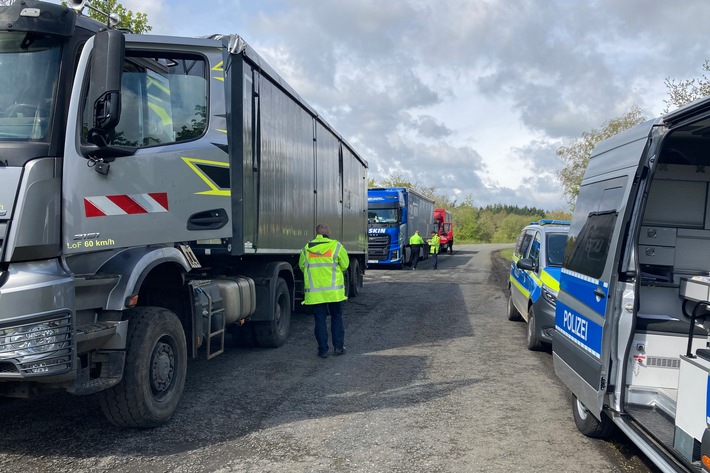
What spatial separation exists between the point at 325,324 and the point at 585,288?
147 inches

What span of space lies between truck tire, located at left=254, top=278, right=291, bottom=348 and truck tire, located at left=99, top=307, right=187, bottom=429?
272 centimetres

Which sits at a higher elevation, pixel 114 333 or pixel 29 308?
pixel 29 308

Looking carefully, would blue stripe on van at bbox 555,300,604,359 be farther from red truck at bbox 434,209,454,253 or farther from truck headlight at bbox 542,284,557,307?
red truck at bbox 434,209,454,253

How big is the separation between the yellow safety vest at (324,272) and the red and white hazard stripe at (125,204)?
292 centimetres

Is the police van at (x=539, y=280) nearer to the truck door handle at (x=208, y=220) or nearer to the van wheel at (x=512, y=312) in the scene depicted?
the van wheel at (x=512, y=312)

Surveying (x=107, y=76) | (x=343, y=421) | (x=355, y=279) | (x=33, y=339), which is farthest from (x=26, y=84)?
(x=355, y=279)

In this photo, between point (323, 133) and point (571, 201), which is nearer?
point (323, 133)

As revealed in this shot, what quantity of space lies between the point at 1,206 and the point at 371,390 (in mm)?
3874

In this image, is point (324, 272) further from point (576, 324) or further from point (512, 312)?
point (512, 312)

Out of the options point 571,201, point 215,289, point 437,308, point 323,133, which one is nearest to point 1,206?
point 215,289

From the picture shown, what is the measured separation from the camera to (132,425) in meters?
4.70

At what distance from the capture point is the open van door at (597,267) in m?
4.05

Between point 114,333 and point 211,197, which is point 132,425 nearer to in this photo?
point 114,333

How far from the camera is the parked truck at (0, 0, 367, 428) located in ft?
12.4
